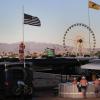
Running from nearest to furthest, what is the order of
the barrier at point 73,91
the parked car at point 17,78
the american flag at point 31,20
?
the parked car at point 17,78 → the barrier at point 73,91 → the american flag at point 31,20

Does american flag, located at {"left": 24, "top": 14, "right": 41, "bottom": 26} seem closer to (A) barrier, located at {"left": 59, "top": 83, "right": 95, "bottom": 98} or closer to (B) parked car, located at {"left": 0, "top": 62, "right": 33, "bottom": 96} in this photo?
(A) barrier, located at {"left": 59, "top": 83, "right": 95, "bottom": 98}

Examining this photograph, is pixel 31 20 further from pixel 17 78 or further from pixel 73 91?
pixel 17 78

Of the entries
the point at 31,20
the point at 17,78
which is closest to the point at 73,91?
the point at 17,78

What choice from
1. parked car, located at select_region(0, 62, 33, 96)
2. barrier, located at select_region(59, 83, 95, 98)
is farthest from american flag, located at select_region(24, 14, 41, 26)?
parked car, located at select_region(0, 62, 33, 96)

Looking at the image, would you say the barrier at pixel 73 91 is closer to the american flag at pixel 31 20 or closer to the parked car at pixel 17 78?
the parked car at pixel 17 78

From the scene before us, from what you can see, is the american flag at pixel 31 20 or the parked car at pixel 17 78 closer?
the parked car at pixel 17 78

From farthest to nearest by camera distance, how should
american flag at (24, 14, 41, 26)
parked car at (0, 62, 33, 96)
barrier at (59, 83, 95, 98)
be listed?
american flag at (24, 14, 41, 26), barrier at (59, 83, 95, 98), parked car at (0, 62, 33, 96)

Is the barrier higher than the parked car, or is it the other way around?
the parked car

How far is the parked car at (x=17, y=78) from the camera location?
27.4m

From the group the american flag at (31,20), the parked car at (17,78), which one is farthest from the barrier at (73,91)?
the american flag at (31,20)

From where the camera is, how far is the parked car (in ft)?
89.9

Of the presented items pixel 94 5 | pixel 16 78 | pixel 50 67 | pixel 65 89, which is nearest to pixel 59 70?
pixel 50 67

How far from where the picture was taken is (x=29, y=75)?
94.4 ft

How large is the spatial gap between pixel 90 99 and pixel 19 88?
4.83 meters
